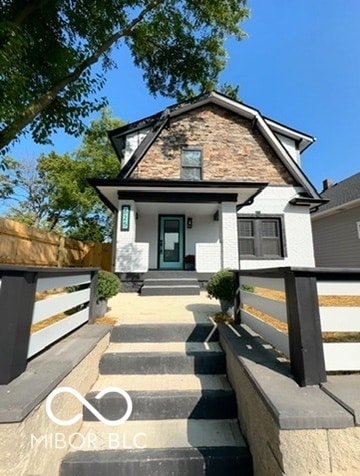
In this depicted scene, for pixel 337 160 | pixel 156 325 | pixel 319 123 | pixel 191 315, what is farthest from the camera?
pixel 337 160

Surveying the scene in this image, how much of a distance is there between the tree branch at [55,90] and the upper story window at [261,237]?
25.2ft

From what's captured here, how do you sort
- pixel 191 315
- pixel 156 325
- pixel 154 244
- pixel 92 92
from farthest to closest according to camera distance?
pixel 154 244
pixel 92 92
pixel 191 315
pixel 156 325

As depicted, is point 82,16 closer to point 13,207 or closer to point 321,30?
point 321,30

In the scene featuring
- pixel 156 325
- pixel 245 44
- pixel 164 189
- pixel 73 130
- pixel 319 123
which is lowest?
pixel 156 325

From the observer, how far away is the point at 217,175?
1030 cm

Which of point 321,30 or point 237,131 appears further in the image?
point 237,131

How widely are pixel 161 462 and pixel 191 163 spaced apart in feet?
32.3

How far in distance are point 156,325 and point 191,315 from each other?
989mm

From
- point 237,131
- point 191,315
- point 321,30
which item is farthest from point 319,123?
point 191,315

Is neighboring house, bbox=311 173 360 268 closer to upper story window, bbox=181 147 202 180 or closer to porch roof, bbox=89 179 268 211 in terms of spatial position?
porch roof, bbox=89 179 268 211

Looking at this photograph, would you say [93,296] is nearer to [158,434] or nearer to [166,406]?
[166,406]

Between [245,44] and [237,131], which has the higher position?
[245,44]

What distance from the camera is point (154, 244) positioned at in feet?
33.4

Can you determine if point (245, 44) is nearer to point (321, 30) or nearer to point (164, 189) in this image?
point (321, 30)
